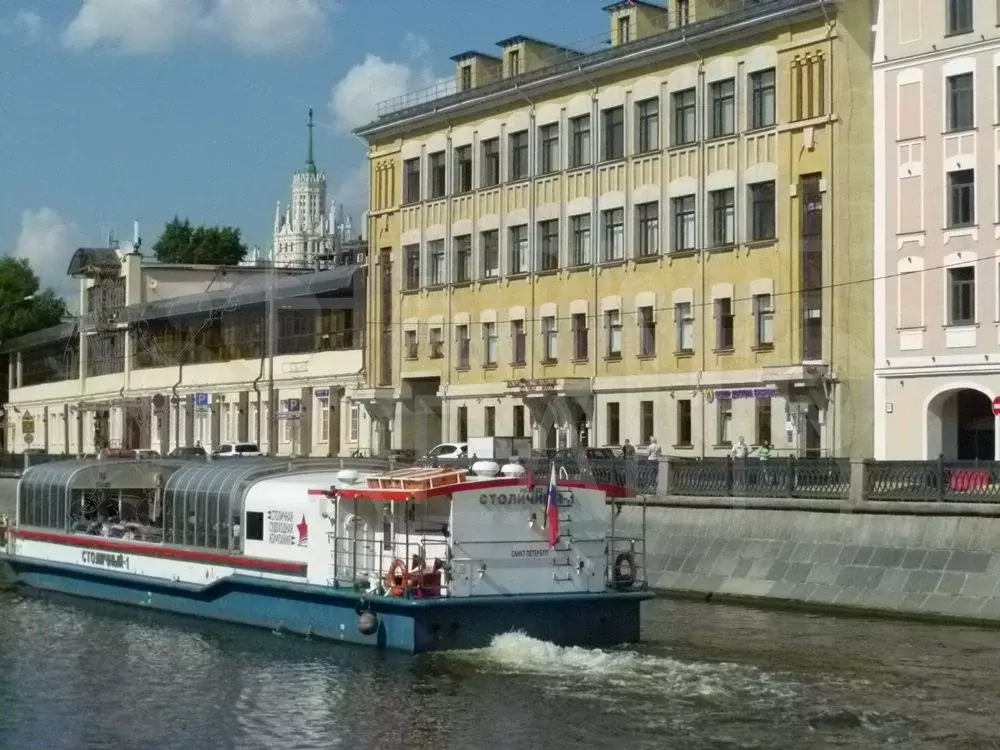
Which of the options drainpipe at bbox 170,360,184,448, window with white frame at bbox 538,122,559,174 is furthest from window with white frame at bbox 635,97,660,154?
drainpipe at bbox 170,360,184,448

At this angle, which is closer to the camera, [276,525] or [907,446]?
[276,525]

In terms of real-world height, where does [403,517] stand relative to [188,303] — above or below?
below

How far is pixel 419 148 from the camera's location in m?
68.9

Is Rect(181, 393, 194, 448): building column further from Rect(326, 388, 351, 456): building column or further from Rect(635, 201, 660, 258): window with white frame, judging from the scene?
Rect(635, 201, 660, 258): window with white frame

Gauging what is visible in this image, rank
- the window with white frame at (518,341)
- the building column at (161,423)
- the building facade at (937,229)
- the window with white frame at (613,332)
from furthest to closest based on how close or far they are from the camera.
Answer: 1. the building column at (161,423)
2. the window with white frame at (518,341)
3. the window with white frame at (613,332)
4. the building facade at (937,229)

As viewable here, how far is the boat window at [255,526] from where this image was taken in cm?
3400

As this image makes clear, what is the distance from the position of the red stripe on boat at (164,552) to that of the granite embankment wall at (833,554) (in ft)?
36.8

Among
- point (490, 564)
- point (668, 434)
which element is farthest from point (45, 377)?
point (490, 564)

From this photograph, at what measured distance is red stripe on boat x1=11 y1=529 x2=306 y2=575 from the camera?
33125 millimetres

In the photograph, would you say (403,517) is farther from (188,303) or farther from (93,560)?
(188,303)

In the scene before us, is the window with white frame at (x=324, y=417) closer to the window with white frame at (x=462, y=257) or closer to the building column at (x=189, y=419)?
the window with white frame at (x=462, y=257)

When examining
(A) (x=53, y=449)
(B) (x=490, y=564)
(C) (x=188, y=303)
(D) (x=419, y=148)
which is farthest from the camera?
(A) (x=53, y=449)

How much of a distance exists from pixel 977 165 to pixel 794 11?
Answer: 24.7 ft

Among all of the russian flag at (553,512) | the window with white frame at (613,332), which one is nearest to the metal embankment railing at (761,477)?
the russian flag at (553,512)
